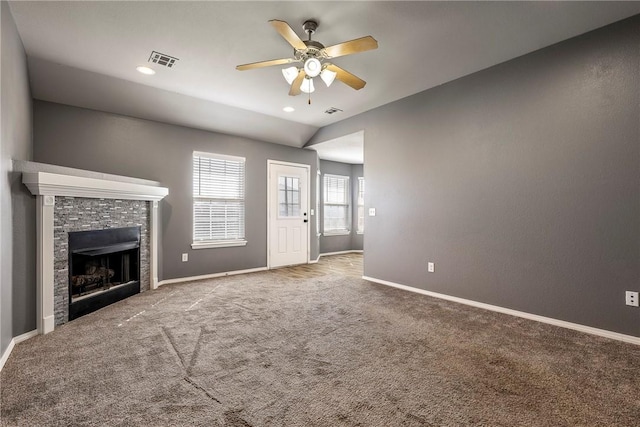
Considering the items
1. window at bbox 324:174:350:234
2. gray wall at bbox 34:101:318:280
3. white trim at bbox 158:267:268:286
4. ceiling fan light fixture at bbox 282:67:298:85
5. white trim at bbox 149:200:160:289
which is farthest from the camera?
window at bbox 324:174:350:234

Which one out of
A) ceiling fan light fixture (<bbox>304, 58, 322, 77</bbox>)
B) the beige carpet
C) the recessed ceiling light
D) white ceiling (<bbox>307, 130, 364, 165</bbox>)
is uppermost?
the recessed ceiling light

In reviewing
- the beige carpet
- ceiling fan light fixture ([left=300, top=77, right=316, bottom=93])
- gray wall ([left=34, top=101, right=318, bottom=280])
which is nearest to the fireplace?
the beige carpet

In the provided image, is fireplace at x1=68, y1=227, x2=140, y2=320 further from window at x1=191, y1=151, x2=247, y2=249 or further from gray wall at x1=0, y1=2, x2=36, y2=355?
window at x1=191, y1=151, x2=247, y2=249

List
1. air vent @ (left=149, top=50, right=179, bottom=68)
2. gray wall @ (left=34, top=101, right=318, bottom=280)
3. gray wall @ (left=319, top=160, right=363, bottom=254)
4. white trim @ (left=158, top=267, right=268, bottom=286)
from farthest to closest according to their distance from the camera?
1. gray wall @ (left=319, top=160, right=363, bottom=254)
2. white trim @ (left=158, top=267, right=268, bottom=286)
3. gray wall @ (left=34, top=101, right=318, bottom=280)
4. air vent @ (left=149, top=50, right=179, bottom=68)

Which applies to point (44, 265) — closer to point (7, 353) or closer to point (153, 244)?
point (7, 353)

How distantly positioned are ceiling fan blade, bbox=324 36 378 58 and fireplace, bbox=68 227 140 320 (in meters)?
3.17

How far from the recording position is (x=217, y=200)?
17.0 feet

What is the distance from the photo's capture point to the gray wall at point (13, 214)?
2.20 meters

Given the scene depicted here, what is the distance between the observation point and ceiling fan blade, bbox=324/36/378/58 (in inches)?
87.2

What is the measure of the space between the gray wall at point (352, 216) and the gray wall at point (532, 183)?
11.4 feet

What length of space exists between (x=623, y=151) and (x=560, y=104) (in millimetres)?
690

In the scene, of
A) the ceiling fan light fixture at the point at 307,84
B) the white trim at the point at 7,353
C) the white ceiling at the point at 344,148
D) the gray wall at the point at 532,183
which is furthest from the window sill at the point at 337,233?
the white trim at the point at 7,353

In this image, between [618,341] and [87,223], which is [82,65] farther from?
[618,341]

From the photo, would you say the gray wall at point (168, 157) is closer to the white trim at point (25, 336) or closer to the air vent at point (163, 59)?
the air vent at point (163, 59)
